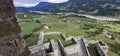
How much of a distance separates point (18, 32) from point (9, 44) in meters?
0.49

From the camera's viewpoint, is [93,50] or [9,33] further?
[93,50]

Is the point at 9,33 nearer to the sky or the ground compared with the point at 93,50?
nearer to the sky

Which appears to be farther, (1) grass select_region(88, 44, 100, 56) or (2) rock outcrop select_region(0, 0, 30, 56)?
(1) grass select_region(88, 44, 100, 56)

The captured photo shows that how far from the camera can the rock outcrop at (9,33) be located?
6934 millimetres

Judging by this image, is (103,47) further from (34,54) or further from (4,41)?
(4,41)

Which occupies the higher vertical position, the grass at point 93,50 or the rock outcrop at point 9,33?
the rock outcrop at point 9,33

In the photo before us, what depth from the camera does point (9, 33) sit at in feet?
23.2

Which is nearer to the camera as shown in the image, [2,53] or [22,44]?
[2,53]

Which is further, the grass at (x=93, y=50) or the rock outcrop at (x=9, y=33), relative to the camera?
the grass at (x=93, y=50)

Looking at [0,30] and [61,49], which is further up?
[0,30]

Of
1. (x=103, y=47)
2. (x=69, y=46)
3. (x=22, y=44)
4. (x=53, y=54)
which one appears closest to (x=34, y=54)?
(x=53, y=54)

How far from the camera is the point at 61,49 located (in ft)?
153

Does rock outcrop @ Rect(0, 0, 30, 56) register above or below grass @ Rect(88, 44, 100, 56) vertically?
above

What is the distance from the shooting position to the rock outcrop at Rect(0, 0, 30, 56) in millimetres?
6934
